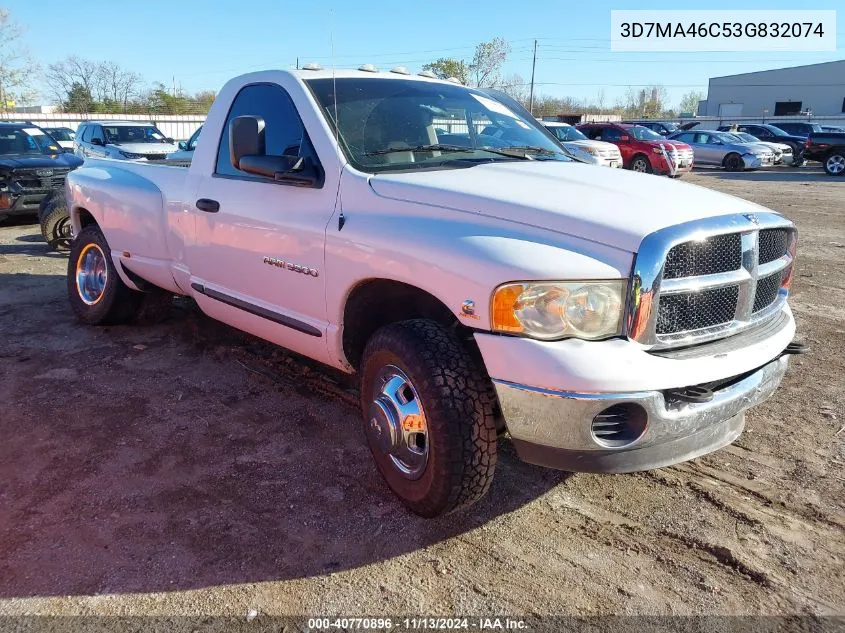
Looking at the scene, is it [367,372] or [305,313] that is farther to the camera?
[305,313]

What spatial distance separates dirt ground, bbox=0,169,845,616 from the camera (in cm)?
248

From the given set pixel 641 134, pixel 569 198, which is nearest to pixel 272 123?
pixel 569 198

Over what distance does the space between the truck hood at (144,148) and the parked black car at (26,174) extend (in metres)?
2.75

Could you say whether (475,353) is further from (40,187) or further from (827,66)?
(827,66)

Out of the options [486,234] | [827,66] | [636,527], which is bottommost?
[636,527]

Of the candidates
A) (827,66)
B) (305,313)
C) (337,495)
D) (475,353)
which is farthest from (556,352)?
(827,66)

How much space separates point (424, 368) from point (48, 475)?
2.05 meters

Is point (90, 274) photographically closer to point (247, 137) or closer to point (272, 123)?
point (272, 123)

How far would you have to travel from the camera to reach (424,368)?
2.60 m

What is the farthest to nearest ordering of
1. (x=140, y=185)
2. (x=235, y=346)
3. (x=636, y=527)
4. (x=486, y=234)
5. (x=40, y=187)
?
(x=40, y=187) → (x=235, y=346) → (x=140, y=185) → (x=636, y=527) → (x=486, y=234)

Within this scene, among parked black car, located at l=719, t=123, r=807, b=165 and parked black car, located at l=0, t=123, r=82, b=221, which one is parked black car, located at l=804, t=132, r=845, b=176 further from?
parked black car, located at l=0, t=123, r=82, b=221

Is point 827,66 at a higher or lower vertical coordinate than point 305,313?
higher

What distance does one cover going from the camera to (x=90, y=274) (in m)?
5.70

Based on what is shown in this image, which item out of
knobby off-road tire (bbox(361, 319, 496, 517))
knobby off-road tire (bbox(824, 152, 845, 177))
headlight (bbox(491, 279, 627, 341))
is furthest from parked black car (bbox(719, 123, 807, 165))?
knobby off-road tire (bbox(361, 319, 496, 517))
